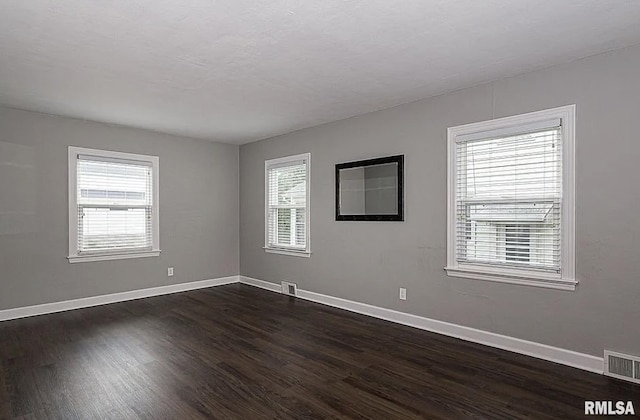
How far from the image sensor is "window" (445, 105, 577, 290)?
3.12 metres

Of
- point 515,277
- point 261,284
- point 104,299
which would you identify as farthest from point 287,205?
point 515,277

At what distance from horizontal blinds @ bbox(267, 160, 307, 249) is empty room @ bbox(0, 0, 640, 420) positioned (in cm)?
6

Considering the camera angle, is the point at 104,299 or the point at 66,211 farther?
the point at 104,299

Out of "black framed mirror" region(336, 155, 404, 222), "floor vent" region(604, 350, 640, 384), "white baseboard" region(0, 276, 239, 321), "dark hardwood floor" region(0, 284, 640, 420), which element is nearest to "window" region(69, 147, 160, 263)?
"white baseboard" region(0, 276, 239, 321)

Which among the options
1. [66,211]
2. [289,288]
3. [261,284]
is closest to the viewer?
[66,211]

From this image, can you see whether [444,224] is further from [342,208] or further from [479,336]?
[342,208]

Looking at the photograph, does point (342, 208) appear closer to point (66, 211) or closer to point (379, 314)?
point (379, 314)

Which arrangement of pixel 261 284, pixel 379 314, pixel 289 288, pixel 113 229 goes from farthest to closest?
pixel 261 284 < pixel 289 288 < pixel 113 229 < pixel 379 314

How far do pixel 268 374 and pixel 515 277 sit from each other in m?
2.29

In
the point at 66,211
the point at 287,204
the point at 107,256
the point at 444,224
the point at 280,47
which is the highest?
the point at 280,47

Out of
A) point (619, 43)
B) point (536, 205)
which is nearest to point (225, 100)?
point (536, 205)

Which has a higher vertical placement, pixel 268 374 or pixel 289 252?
pixel 289 252

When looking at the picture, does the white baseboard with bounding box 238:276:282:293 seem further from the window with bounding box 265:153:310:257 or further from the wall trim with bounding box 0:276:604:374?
the window with bounding box 265:153:310:257

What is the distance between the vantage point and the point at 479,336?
3592mm
